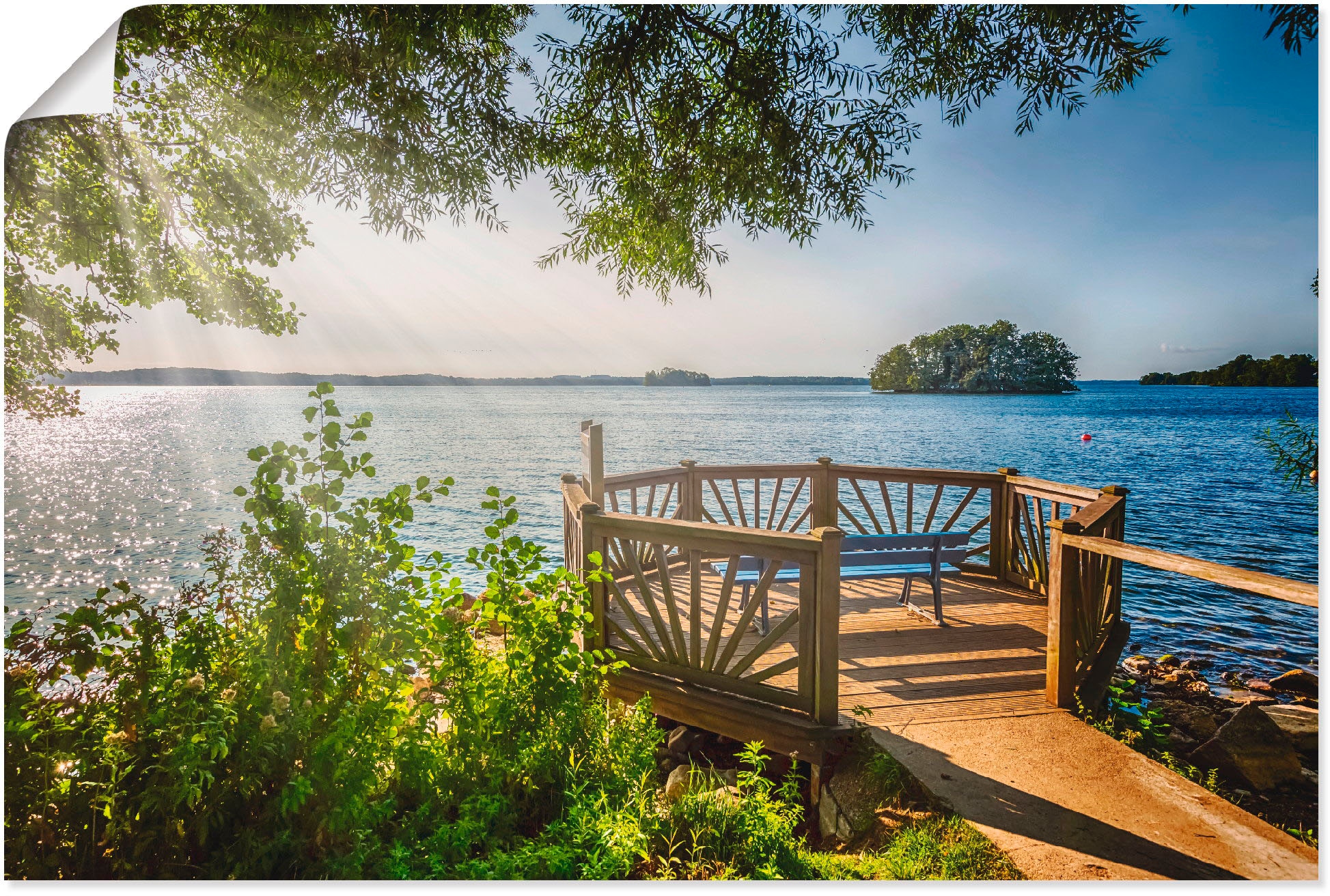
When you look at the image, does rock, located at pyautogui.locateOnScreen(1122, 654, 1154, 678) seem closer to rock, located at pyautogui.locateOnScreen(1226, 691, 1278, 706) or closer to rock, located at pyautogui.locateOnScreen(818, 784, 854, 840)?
rock, located at pyautogui.locateOnScreen(1226, 691, 1278, 706)

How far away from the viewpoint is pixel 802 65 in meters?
2.97

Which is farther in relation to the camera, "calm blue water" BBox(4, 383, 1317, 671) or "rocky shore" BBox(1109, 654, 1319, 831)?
"calm blue water" BBox(4, 383, 1317, 671)

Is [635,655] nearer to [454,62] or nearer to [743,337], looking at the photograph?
[743,337]

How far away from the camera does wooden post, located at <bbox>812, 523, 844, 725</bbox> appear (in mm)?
2588

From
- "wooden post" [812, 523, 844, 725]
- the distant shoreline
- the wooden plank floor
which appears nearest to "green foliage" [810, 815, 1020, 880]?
"wooden post" [812, 523, 844, 725]

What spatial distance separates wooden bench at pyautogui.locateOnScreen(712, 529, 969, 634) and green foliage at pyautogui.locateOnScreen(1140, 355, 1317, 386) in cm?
149

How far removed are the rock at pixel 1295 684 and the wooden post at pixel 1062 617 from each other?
3.15 m

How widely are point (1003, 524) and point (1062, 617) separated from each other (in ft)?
7.37

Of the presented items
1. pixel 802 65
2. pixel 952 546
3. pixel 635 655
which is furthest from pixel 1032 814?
pixel 802 65

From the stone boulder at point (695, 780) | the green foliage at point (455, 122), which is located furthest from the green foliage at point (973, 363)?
the stone boulder at point (695, 780)

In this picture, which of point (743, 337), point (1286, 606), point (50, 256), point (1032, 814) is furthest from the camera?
point (1286, 606)

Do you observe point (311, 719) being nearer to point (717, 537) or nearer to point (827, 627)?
point (717, 537)

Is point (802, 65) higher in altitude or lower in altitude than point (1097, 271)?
higher

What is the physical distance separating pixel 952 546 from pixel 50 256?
516 cm
